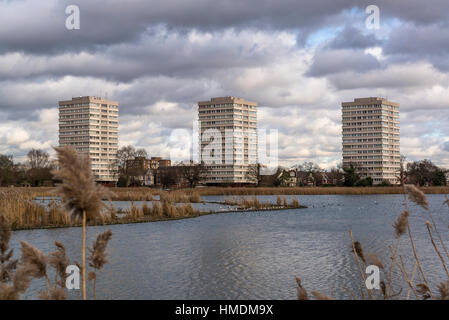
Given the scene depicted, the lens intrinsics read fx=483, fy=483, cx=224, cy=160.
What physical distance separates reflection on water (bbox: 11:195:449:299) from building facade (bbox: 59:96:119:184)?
159 metres

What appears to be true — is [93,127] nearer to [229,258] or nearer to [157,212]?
[157,212]

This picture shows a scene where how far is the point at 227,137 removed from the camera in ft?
563

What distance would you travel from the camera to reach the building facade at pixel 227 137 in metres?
170

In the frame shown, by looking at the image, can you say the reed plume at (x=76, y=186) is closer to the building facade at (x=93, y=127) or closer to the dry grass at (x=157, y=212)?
the dry grass at (x=157, y=212)

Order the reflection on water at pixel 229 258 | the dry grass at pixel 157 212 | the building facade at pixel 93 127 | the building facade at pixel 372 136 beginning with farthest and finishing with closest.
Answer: the building facade at pixel 93 127 → the building facade at pixel 372 136 → the dry grass at pixel 157 212 → the reflection on water at pixel 229 258

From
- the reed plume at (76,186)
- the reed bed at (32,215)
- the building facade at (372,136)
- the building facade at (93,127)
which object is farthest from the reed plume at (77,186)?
the building facade at (372,136)

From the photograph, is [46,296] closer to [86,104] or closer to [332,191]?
[332,191]

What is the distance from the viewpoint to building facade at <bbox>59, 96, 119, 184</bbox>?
590 feet

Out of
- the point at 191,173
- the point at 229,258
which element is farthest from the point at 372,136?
the point at 229,258

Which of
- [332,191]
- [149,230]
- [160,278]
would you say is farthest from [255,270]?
[332,191]

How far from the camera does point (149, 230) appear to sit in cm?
2369

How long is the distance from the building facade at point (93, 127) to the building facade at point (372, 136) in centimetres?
8923

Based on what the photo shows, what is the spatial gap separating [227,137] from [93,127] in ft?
167
